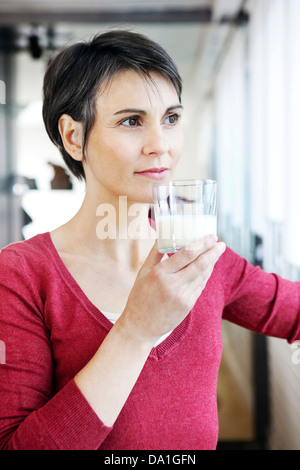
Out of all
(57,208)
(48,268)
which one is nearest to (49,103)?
(48,268)

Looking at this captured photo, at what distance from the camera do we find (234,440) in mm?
2971

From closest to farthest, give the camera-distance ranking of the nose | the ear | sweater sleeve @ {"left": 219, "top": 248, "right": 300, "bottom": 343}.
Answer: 1. the nose
2. the ear
3. sweater sleeve @ {"left": 219, "top": 248, "right": 300, "bottom": 343}

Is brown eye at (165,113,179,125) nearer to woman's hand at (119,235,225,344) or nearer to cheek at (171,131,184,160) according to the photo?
cheek at (171,131,184,160)

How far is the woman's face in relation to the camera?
105 centimetres

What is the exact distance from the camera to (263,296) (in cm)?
129

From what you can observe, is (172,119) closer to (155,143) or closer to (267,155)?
(155,143)

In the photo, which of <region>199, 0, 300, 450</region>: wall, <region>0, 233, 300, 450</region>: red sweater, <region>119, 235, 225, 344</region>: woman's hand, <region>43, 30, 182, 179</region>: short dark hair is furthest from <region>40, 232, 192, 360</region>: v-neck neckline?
<region>199, 0, 300, 450</region>: wall

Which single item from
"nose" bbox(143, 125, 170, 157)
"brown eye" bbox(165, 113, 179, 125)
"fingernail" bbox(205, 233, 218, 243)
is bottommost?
"fingernail" bbox(205, 233, 218, 243)

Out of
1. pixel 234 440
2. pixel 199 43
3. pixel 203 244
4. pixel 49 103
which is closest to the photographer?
pixel 203 244

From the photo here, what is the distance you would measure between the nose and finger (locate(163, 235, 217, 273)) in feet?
0.88

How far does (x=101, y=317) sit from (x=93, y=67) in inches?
21.5

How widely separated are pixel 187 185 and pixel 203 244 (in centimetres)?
11

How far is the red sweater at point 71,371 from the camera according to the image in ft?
2.81
